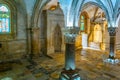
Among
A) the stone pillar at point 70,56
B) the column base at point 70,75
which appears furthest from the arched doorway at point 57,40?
the column base at point 70,75

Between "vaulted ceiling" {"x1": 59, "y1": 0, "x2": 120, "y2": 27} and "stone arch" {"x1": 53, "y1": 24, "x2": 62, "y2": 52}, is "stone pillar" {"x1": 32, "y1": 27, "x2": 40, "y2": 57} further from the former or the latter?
"vaulted ceiling" {"x1": 59, "y1": 0, "x2": 120, "y2": 27}

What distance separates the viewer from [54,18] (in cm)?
1055

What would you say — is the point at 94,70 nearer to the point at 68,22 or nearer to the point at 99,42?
the point at 68,22

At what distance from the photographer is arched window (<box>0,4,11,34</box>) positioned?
858 cm

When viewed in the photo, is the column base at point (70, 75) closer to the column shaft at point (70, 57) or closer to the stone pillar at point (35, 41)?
the column shaft at point (70, 57)

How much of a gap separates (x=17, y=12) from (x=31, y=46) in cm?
249

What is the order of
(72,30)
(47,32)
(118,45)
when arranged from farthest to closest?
(118,45), (47,32), (72,30)

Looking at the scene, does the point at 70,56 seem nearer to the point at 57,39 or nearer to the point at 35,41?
the point at 35,41

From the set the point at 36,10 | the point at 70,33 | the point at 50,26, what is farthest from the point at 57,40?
the point at 70,33

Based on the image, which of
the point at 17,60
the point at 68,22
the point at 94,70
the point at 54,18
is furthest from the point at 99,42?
the point at 68,22

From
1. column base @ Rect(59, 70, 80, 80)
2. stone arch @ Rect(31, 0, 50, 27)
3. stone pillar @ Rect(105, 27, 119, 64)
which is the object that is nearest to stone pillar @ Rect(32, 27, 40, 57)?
stone arch @ Rect(31, 0, 50, 27)

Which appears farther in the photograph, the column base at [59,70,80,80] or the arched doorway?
the arched doorway

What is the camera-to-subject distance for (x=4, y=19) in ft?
28.7

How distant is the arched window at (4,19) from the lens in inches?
338
